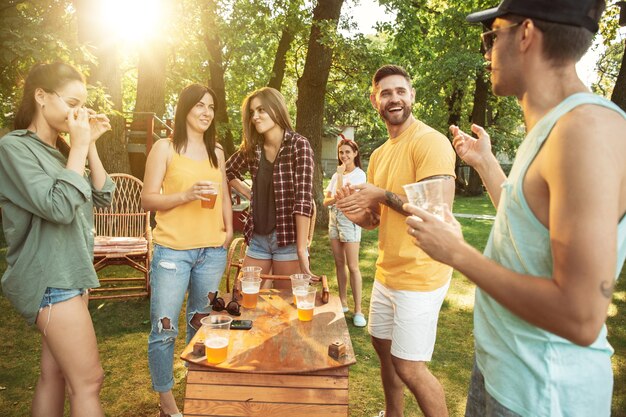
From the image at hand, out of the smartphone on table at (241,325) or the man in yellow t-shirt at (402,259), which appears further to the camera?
the man in yellow t-shirt at (402,259)

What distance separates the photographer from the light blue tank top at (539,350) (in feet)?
4.00

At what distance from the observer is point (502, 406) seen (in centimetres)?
137

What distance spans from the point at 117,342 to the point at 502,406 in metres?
4.41

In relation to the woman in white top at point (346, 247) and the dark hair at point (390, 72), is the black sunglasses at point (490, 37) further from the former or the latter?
the woman in white top at point (346, 247)

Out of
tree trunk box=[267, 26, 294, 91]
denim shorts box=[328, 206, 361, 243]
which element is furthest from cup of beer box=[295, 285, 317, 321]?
tree trunk box=[267, 26, 294, 91]

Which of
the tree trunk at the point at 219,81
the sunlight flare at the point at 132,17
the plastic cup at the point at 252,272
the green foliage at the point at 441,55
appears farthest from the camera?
the tree trunk at the point at 219,81

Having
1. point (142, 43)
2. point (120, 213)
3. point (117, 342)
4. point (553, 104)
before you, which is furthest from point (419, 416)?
point (142, 43)

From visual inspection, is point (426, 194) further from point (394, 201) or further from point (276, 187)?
point (276, 187)

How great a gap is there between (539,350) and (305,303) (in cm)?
158

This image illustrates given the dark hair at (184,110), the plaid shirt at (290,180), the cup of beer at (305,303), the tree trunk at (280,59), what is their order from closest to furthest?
the cup of beer at (305,303) < the dark hair at (184,110) < the plaid shirt at (290,180) < the tree trunk at (280,59)

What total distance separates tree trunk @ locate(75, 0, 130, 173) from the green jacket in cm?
580

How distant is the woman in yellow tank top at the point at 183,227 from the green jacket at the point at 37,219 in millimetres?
794

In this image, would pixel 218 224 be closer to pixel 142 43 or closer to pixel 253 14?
pixel 142 43

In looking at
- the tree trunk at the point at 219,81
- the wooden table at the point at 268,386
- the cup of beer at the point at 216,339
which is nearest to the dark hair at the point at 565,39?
the wooden table at the point at 268,386
